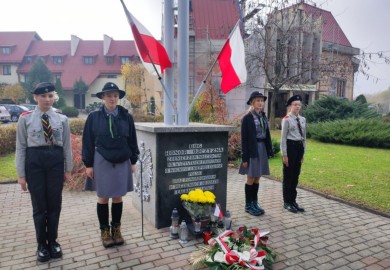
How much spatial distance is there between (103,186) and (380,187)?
648cm

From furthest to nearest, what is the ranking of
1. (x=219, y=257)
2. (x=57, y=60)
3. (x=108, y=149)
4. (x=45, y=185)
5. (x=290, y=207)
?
1. (x=57, y=60)
2. (x=290, y=207)
3. (x=108, y=149)
4. (x=45, y=185)
5. (x=219, y=257)

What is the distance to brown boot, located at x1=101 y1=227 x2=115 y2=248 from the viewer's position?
13.7 ft

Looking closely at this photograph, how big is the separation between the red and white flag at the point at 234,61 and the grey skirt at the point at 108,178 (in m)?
2.17

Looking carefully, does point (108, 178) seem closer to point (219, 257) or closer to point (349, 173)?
point (219, 257)

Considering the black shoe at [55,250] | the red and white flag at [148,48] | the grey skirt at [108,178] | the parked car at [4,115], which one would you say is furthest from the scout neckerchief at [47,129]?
the parked car at [4,115]

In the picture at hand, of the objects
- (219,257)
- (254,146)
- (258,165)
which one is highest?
(254,146)

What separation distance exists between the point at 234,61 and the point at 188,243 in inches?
112

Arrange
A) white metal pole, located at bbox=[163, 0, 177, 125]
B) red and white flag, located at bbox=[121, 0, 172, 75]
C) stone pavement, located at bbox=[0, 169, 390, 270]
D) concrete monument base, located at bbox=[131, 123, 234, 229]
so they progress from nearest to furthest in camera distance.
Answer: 1. stone pavement, located at bbox=[0, 169, 390, 270]
2. red and white flag, located at bbox=[121, 0, 172, 75]
3. concrete monument base, located at bbox=[131, 123, 234, 229]
4. white metal pole, located at bbox=[163, 0, 177, 125]

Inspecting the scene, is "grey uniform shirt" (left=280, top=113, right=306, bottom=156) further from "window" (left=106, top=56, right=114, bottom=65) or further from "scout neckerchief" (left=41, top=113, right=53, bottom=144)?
"window" (left=106, top=56, right=114, bottom=65)

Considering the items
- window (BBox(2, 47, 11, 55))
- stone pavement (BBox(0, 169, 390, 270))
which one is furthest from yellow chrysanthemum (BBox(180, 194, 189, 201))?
window (BBox(2, 47, 11, 55))

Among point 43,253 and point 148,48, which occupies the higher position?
point 148,48

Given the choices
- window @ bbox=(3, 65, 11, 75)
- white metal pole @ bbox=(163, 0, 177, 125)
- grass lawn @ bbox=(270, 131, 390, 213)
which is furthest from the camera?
window @ bbox=(3, 65, 11, 75)

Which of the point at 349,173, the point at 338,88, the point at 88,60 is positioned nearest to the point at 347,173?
the point at 349,173

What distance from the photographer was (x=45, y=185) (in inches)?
150
